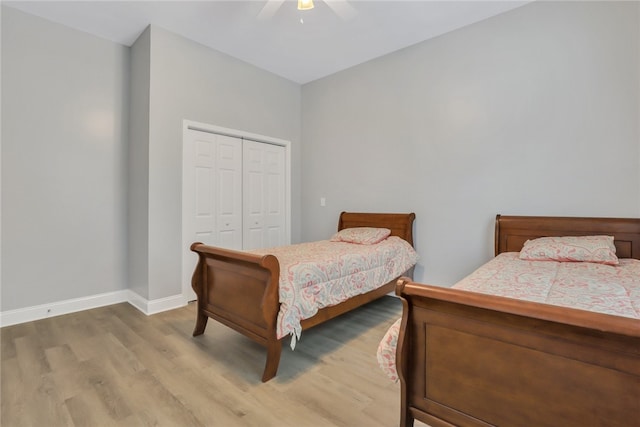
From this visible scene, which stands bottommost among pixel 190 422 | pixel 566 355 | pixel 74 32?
pixel 190 422

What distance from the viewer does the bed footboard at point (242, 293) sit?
188cm

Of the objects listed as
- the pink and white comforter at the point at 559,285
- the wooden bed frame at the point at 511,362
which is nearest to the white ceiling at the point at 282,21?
the pink and white comforter at the point at 559,285

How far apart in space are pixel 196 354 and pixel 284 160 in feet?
9.82

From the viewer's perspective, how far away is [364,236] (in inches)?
130

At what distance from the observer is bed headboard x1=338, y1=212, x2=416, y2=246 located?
344 cm

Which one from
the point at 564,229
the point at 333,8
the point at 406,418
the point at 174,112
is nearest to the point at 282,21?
the point at 333,8

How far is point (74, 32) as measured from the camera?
310 cm

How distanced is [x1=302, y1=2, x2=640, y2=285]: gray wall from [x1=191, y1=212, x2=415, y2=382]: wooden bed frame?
1.27 metres

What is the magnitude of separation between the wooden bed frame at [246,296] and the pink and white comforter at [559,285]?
2.57 feet

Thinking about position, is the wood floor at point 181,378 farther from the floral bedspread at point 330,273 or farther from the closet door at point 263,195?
the closet door at point 263,195

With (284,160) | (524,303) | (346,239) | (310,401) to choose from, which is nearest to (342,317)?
(346,239)

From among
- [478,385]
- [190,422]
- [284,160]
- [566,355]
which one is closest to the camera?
[566,355]

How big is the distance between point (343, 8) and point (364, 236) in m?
2.24

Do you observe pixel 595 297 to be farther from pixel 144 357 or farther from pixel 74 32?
pixel 74 32
